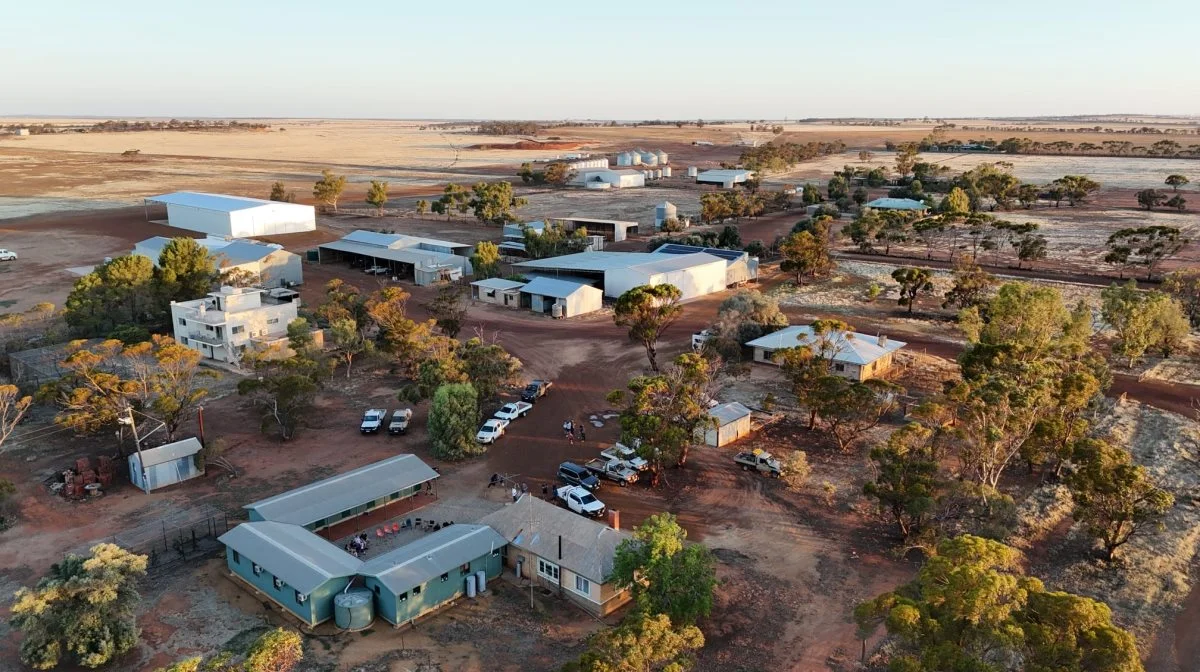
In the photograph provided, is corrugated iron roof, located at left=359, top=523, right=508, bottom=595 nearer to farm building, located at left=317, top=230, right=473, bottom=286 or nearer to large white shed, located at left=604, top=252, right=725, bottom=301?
large white shed, located at left=604, top=252, right=725, bottom=301

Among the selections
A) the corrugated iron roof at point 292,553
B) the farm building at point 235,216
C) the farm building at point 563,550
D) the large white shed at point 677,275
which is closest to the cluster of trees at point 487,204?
the farm building at point 235,216

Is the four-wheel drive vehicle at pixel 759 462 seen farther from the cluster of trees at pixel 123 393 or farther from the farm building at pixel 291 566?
the cluster of trees at pixel 123 393

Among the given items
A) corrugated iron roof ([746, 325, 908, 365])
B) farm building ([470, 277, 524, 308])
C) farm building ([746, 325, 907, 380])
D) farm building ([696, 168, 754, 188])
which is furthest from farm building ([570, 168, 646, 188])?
farm building ([746, 325, 907, 380])

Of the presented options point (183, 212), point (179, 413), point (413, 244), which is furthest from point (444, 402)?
point (183, 212)

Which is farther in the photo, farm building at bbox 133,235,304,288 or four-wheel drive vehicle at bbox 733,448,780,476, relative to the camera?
farm building at bbox 133,235,304,288

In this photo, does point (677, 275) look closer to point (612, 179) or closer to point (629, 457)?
point (629, 457)

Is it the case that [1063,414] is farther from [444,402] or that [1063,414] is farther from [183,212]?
[183,212]
